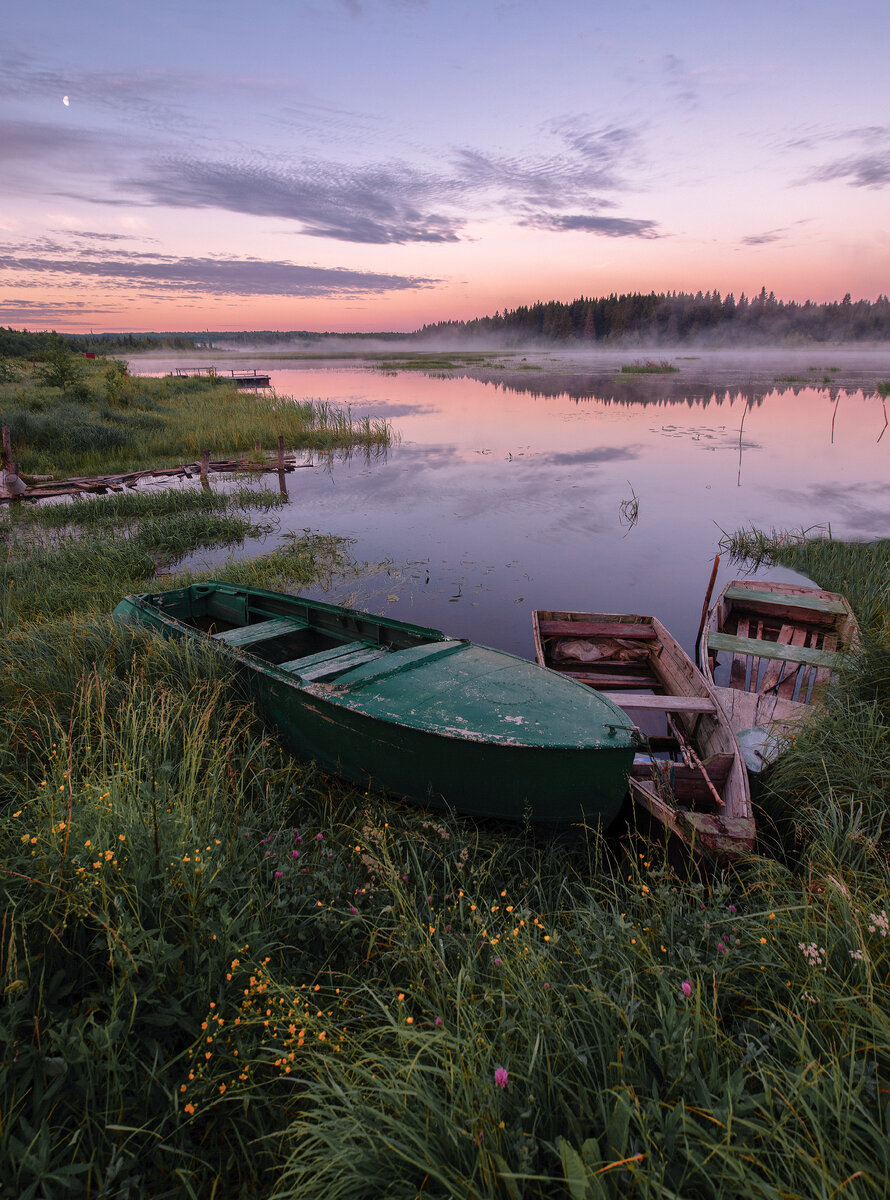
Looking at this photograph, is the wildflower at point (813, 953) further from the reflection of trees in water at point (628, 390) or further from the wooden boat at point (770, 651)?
the reflection of trees in water at point (628, 390)

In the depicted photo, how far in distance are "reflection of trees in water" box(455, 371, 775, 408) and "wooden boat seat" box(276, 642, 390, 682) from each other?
37516 mm

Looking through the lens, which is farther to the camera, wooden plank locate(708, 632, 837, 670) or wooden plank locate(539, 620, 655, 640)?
wooden plank locate(539, 620, 655, 640)

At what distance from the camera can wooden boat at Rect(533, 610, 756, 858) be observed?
4.48 meters

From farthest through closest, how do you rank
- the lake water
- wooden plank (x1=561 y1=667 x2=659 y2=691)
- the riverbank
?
the riverbank → the lake water → wooden plank (x1=561 y1=667 x2=659 y2=691)

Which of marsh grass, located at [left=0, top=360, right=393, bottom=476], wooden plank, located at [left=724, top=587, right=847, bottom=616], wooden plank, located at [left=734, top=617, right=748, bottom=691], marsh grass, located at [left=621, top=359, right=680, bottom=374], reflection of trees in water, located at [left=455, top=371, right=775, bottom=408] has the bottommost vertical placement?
wooden plank, located at [left=734, top=617, right=748, bottom=691]

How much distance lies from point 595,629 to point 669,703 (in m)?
2.42

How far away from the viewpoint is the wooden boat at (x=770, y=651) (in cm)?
677

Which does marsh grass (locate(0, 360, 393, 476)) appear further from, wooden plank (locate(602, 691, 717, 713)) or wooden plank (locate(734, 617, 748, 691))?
wooden plank (locate(602, 691, 717, 713))

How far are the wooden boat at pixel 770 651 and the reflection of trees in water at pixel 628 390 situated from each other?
32863 mm

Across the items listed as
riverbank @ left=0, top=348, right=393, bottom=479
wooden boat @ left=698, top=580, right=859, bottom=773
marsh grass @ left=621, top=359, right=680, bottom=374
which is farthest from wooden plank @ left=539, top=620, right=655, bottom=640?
marsh grass @ left=621, top=359, right=680, bottom=374

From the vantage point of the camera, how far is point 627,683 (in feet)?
26.3

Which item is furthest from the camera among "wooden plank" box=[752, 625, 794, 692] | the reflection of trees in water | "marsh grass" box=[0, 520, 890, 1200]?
the reflection of trees in water

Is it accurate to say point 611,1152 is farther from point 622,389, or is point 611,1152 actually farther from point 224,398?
point 622,389

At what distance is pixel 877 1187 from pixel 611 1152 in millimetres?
712
